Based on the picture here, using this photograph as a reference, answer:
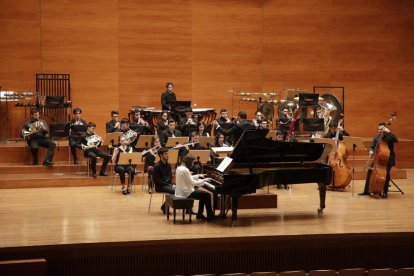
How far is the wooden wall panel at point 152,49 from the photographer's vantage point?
16.2 meters

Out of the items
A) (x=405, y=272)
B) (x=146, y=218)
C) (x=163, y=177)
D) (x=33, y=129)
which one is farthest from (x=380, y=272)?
(x=33, y=129)

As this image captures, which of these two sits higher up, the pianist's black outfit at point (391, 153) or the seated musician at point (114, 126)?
the seated musician at point (114, 126)

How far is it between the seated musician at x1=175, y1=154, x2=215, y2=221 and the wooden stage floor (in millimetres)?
228

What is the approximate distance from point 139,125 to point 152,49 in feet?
11.4

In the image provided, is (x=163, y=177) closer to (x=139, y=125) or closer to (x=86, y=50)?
(x=139, y=125)

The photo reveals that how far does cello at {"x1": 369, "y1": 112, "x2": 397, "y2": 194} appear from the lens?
11102mm

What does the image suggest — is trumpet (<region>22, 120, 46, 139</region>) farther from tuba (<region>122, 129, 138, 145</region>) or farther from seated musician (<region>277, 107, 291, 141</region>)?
seated musician (<region>277, 107, 291, 141</region>)

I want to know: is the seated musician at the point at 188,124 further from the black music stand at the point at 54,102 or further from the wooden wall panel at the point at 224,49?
the wooden wall panel at the point at 224,49

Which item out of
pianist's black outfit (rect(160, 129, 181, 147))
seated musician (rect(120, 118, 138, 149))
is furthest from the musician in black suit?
seated musician (rect(120, 118, 138, 149))

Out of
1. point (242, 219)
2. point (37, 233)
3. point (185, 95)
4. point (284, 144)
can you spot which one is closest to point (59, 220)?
point (37, 233)

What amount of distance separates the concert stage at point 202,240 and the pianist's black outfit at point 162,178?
15.8 inches

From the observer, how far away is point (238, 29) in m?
16.9

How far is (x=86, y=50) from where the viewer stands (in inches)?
626

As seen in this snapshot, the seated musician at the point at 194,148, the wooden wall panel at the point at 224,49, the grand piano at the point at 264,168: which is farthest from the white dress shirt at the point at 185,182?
the wooden wall panel at the point at 224,49
